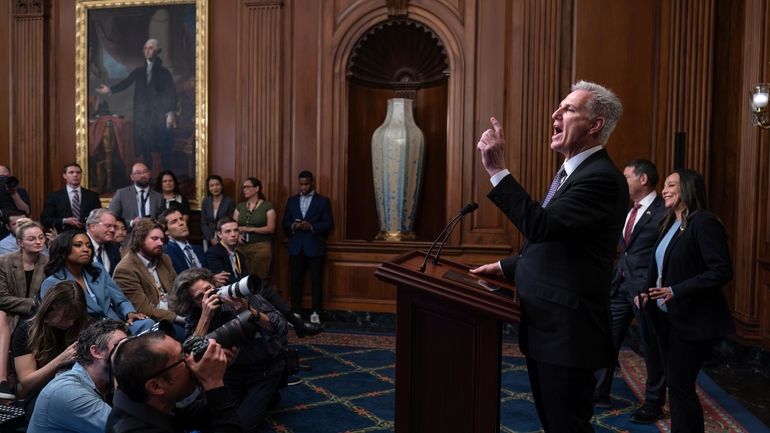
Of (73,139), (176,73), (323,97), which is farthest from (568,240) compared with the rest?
(73,139)

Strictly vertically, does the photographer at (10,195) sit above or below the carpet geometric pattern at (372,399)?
above

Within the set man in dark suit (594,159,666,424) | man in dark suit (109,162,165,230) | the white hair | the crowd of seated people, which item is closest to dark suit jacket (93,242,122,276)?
the crowd of seated people

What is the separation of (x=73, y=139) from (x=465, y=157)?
4.53m

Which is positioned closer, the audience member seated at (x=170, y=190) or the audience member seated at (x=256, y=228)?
the audience member seated at (x=256, y=228)

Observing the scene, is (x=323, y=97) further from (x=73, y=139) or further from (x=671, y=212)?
(x=671, y=212)

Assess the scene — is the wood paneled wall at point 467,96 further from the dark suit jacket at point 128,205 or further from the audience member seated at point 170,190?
the dark suit jacket at point 128,205

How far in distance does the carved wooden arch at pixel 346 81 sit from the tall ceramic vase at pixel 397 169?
1.15ft

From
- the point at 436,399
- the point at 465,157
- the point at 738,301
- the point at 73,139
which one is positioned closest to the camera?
the point at 436,399

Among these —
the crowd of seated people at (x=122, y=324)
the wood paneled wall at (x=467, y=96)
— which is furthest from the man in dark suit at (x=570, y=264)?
the wood paneled wall at (x=467, y=96)

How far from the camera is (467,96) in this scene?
22.6ft

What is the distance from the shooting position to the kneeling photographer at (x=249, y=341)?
10.6ft

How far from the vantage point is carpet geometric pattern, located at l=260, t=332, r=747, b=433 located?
3.76 meters

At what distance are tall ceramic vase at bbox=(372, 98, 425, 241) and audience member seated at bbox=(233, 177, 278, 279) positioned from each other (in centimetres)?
115

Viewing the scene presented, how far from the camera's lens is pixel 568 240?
1.93m
